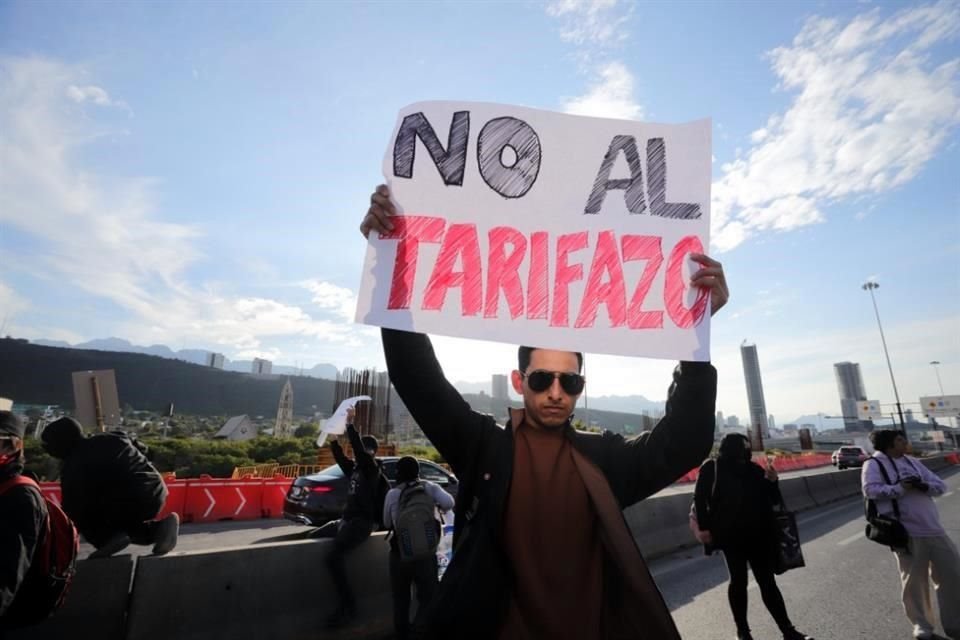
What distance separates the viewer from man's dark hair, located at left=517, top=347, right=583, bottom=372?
1930 millimetres

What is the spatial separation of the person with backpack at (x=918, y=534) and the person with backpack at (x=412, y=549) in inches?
179

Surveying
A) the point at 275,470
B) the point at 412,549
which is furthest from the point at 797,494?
the point at 275,470

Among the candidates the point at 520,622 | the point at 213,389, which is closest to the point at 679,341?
the point at 520,622

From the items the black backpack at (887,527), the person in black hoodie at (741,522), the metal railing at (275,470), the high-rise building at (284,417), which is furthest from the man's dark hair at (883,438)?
the high-rise building at (284,417)

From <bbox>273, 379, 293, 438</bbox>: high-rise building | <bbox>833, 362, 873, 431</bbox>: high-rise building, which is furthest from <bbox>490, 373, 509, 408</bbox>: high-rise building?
<bbox>833, 362, 873, 431</bbox>: high-rise building

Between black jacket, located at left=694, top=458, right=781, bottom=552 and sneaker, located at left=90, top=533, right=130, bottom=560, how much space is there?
5120 millimetres

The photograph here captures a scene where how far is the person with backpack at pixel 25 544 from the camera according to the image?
2.34 m

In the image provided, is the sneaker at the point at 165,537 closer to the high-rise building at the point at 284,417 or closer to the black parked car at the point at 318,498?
the black parked car at the point at 318,498

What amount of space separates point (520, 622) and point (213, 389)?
14555 centimetres

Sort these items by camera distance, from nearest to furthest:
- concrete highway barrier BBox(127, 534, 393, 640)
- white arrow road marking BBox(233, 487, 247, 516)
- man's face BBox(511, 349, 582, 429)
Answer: man's face BBox(511, 349, 582, 429) < concrete highway barrier BBox(127, 534, 393, 640) < white arrow road marking BBox(233, 487, 247, 516)

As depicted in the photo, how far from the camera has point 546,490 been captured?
Answer: 1696mm

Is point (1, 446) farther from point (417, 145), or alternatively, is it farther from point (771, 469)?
point (771, 469)

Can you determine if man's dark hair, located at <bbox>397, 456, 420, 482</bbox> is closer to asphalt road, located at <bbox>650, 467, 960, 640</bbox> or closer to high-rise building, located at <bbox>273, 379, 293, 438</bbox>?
asphalt road, located at <bbox>650, 467, 960, 640</bbox>

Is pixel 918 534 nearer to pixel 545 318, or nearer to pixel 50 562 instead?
pixel 545 318
